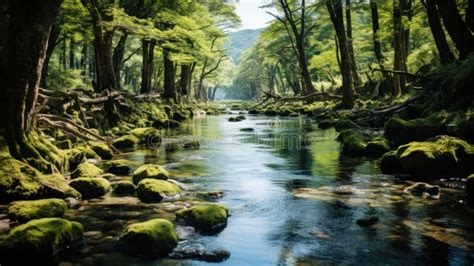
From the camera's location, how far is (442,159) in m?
9.65

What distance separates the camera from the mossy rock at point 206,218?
655 cm

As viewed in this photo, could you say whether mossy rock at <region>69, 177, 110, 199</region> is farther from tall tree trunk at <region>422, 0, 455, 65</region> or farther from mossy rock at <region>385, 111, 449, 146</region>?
tall tree trunk at <region>422, 0, 455, 65</region>

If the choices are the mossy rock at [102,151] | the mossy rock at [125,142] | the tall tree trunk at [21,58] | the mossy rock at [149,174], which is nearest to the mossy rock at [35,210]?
the tall tree trunk at [21,58]

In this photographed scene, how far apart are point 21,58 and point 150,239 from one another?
15.4 ft

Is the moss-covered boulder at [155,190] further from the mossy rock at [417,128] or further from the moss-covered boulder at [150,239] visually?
the mossy rock at [417,128]

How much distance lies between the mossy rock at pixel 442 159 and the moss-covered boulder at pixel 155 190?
5.39 metres

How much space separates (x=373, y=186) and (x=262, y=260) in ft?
15.0

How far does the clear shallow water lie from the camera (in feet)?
18.3

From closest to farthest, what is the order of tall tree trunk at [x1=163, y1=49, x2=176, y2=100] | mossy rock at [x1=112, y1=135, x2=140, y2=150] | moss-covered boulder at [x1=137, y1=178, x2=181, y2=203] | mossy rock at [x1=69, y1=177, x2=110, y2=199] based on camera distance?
moss-covered boulder at [x1=137, y1=178, x2=181, y2=203] → mossy rock at [x1=69, y1=177, x2=110, y2=199] → mossy rock at [x1=112, y1=135, x2=140, y2=150] → tall tree trunk at [x1=163, y1=49, x2=176, y2=100]

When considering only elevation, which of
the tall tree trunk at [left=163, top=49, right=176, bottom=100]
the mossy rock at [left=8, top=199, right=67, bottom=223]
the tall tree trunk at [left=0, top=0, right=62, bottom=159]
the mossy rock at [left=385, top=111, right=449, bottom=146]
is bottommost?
the mossy rock at [left=8, top=199, right=67, bottom=223]

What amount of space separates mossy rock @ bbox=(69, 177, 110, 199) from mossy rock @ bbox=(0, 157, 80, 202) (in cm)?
19

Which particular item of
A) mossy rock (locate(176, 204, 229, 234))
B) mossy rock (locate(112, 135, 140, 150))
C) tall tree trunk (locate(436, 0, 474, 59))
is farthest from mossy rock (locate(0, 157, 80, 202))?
tall tree trunk (locate(436, 0, 474, 59))

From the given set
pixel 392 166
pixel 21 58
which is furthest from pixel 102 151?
pixel 392 166

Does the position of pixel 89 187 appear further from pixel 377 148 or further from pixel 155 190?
pixel 377 148
